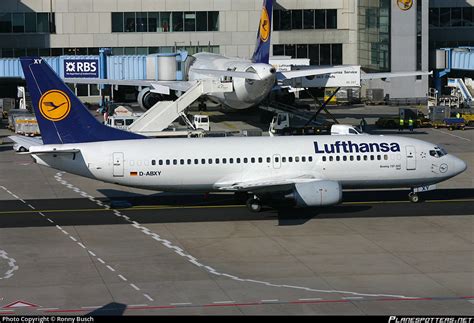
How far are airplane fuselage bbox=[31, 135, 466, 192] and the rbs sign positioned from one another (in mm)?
50778

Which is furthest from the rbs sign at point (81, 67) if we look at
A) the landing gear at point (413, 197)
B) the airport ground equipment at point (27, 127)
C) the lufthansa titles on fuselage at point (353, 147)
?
the landing gear at point (413, 197)

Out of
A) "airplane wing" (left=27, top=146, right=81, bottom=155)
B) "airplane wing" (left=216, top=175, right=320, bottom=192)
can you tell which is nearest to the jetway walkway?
"airplane wing" (left=216, top=175, right=320, bottom=192)

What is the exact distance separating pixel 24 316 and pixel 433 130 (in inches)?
2414

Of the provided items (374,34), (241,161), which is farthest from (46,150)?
(374,34)

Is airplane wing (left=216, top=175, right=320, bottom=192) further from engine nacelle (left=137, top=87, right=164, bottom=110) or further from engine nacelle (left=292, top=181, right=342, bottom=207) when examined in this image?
engine nacelle (left=137, top=87, right=164, bottom=110)

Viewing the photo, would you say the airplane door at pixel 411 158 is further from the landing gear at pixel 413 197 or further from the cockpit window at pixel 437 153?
the landing gear at pixel 413 197

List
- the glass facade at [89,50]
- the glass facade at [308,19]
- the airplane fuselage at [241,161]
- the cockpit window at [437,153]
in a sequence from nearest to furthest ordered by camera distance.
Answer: the airplane fuselage at [241,161] < the cockpit window at [437,153] < the glass facade at [89,50] < the glass facade at [308,19]

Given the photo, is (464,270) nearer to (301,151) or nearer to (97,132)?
(301,151)

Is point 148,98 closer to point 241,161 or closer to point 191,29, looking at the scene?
point 191,29

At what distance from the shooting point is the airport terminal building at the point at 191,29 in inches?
4557

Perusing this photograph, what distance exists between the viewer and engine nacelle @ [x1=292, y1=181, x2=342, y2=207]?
4791 cm

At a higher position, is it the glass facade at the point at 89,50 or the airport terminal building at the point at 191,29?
the airport terminal building at the point at 191,29

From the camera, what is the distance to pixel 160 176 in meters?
50.7

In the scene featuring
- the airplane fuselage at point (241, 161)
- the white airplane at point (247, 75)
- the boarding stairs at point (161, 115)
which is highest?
the white airplane at point (247, 75)
